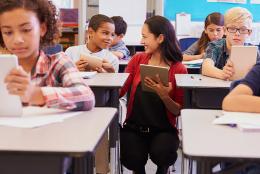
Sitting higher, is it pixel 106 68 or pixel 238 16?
pixel 238 16

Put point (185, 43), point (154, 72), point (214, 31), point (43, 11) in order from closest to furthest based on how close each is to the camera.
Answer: point (43, 11) → point (154, 72) → point (214, 31) → point (185, 43)

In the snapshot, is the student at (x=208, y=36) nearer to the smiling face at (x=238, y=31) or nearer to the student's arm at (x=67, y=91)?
the smiling face at (x=238, y=31)

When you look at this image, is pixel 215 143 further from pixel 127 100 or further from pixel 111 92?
pixel 127 100

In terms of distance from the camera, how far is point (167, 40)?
2340 millimetres

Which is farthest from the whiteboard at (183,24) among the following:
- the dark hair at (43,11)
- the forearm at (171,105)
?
the dark hair at (43,11)

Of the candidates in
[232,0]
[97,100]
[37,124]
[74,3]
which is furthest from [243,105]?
[74,3]

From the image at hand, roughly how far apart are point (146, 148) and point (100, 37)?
1066 millimetres

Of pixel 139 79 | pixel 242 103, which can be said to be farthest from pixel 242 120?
pixel 139 79

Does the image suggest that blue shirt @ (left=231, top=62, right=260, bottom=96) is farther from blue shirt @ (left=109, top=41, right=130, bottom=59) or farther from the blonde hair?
blue shirt @ (left=109, top=41, right=130, bottom=59)

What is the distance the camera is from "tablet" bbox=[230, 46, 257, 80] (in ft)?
6.47

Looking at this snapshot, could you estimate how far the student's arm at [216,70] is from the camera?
7.11 ft

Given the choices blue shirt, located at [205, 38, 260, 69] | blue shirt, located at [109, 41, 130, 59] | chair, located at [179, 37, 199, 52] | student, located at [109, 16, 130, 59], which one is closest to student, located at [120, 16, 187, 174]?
blue shirt, located at [205, 38, 260, 69]

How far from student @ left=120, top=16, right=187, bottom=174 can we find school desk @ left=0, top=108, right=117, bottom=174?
0.92 meters

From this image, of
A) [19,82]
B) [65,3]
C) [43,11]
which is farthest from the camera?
[65,3]
